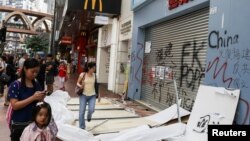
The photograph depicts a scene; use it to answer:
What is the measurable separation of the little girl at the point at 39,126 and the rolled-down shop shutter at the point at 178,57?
583cm

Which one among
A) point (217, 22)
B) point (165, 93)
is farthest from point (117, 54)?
point (217, 22)

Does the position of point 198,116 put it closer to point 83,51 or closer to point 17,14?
point 83,51

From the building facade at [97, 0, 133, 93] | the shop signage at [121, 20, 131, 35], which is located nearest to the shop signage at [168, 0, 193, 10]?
the building facade at [97, 0, 133, 93]

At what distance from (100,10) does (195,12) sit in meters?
8.43

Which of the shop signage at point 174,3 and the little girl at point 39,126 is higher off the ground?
the shop signage at point 174,3

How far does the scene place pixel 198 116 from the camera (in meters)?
7.58

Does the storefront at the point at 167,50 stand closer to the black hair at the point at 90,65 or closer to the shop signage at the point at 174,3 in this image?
the shop signage at the point at 174,3

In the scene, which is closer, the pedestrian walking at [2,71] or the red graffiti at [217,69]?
the red graffiti at [217,69]

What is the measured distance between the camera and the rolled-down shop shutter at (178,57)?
32.3ft

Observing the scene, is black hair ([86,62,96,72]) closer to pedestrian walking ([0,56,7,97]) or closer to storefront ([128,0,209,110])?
storefront ([128,0,209,110])

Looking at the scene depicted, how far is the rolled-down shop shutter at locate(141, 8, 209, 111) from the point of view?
9836 millimetres

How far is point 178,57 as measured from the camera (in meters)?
11.3

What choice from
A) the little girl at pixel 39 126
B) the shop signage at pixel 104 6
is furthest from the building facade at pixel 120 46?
the little girl at pixel 39 126

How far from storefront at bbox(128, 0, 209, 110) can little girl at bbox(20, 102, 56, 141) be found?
583 cm
